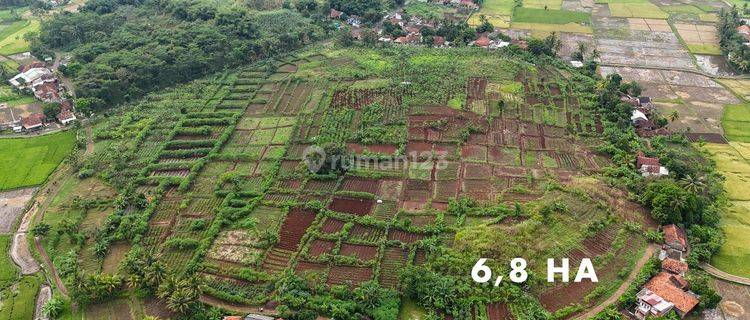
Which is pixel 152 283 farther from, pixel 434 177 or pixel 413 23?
pixel 413 23

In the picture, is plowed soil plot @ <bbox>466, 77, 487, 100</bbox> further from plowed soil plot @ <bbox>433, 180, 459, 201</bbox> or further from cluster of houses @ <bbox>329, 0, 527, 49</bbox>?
plowed soil plot @ <bbox>433, 180, 459, 201</bbox>

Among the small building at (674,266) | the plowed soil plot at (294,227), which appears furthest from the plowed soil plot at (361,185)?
the small building at (674,266)

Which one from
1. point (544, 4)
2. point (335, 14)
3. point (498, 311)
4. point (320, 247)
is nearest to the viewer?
point (498, 311)

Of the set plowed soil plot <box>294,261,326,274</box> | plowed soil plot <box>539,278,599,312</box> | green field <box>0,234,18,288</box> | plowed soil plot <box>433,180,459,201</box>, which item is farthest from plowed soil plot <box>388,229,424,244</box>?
green field <box>0,234,18,288</box>

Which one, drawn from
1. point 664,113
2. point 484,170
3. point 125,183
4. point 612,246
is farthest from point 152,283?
point 664,113

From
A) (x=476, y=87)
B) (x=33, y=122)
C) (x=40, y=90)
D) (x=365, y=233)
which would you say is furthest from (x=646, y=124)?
(x=40, y=90)

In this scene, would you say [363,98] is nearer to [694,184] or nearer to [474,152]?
[474,152]
